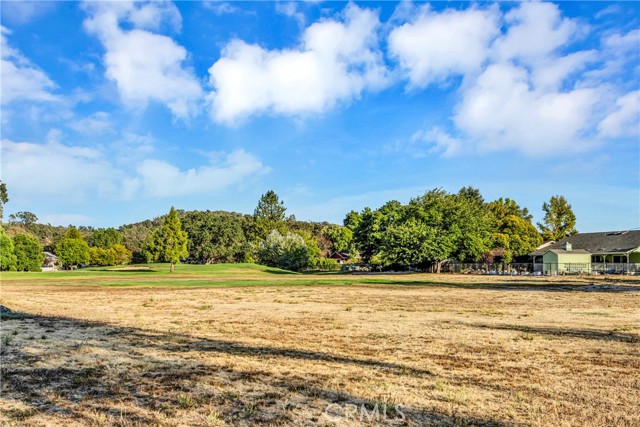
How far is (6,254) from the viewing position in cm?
6844

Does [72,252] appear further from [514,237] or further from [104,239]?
[514,237]

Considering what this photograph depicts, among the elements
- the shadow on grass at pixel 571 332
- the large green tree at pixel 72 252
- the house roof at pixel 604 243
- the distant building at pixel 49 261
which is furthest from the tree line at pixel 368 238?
the shadow on grass at pixel 571 332

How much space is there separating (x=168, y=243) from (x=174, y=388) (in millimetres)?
58980

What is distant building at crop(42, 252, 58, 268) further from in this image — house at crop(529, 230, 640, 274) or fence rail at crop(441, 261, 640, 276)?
house at crop(529, 230, 640, 274)

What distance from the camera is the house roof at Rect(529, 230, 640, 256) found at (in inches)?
2525

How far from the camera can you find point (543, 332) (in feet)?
Answer: 40.7

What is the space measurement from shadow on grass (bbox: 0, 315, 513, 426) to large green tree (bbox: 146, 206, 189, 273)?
178ft

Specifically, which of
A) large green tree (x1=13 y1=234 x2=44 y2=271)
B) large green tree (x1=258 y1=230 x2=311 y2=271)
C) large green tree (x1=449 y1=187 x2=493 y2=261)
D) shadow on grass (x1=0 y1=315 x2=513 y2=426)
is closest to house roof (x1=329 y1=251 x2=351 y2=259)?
large green tree (x1=258 y1=230 x2=311 y2=271)

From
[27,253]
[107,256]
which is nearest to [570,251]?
[27,253]

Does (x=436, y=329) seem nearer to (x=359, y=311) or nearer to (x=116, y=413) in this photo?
(x=359, y=311)

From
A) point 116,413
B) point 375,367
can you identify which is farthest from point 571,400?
point 116,413

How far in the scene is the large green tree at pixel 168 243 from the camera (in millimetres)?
62594

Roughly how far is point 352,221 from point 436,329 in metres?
85.6

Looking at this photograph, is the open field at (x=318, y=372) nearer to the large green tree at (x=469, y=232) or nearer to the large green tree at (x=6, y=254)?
the large green tree at (x=469, y=232)
